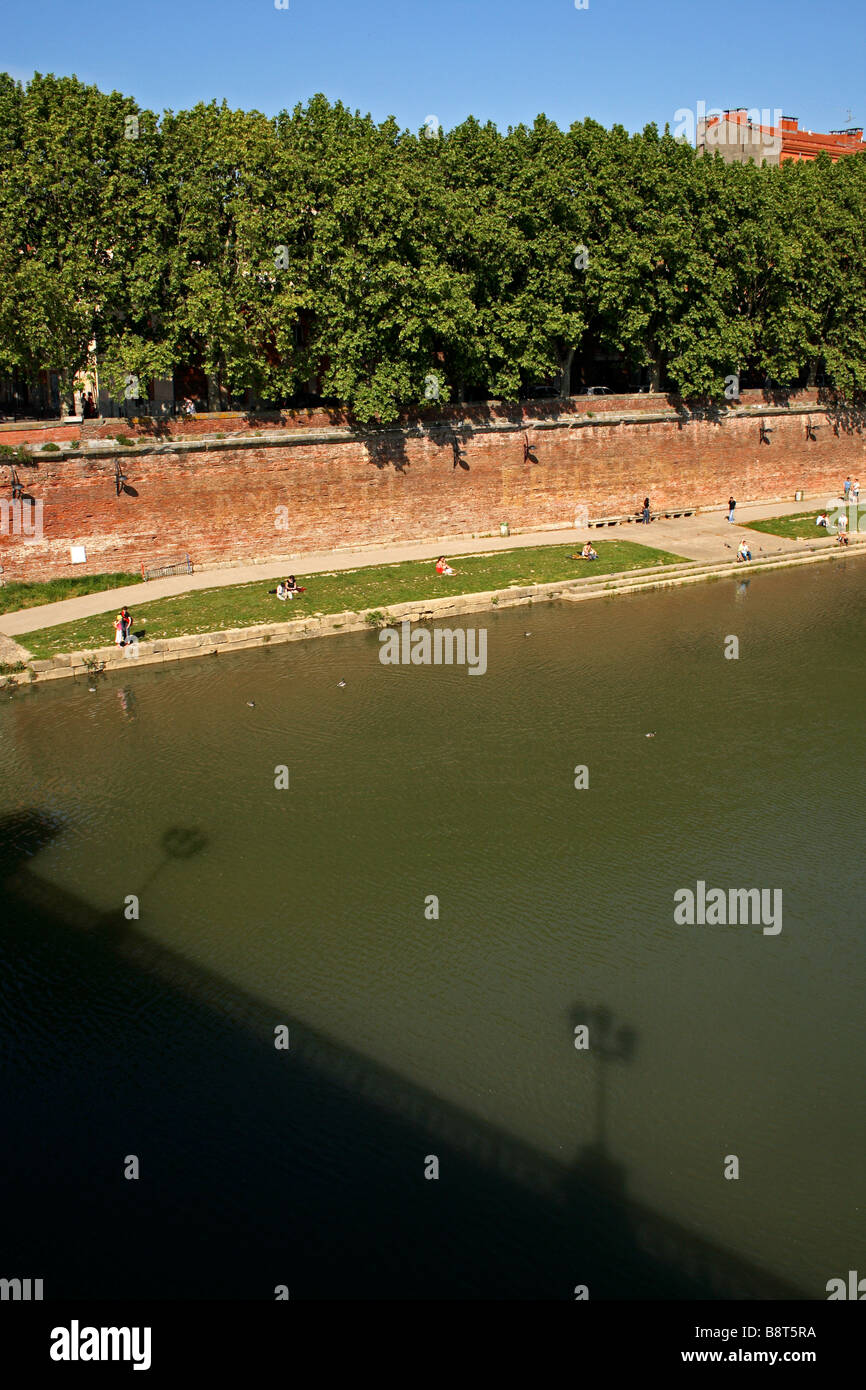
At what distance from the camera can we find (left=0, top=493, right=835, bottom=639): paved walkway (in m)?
28.4

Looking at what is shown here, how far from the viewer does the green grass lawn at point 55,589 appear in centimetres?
2862

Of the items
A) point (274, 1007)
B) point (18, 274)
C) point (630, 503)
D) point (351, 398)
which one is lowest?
point (274, 1007)

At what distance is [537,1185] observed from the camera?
10727 mm

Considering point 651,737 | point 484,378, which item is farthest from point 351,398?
point 651,737

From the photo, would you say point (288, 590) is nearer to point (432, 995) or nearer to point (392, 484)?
point (392, 484)

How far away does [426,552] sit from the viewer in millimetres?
34438

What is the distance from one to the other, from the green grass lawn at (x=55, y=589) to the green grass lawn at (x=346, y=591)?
2.18 metres

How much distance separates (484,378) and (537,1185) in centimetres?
2830

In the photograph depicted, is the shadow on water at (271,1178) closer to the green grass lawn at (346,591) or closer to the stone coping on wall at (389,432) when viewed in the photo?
the green grass lawn at (346,591)

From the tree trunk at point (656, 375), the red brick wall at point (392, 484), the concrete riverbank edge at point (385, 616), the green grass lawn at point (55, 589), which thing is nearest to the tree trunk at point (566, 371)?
the red brick wall at point (392, 484)

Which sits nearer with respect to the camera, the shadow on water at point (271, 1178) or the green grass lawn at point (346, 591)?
the shadow on water at point (271, 1178)

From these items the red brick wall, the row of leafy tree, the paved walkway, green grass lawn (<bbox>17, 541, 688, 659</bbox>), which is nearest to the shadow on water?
green grass lawn (<bbox>17, 541, 688, 659</bbox>)

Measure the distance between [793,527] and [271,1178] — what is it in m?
33.2

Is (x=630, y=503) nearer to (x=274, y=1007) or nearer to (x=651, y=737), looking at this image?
(x=651, y=737)
